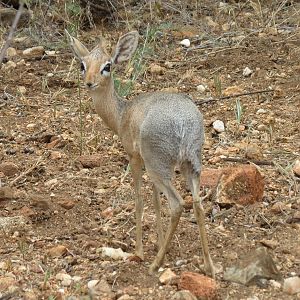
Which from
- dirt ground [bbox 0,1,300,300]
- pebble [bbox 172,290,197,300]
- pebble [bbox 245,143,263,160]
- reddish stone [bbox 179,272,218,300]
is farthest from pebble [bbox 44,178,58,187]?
pebble [bbox 172,290,197,300]

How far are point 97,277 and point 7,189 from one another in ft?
4.80

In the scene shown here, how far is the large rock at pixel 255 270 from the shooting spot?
436 cm

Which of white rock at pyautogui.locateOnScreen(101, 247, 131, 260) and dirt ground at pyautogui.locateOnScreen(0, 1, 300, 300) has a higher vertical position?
white rock at pyautogui.locateOnScreen(101, 247, 131, 260)

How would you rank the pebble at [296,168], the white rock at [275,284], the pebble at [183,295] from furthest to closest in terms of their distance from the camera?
1. the pebble at [296,168]
2. the white rock at [275,284]
3. the pebble at [183,295]

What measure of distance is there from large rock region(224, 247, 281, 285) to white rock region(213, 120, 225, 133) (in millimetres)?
2510

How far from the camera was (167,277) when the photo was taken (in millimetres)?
4453

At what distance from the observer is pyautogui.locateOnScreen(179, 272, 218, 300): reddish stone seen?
166 inches

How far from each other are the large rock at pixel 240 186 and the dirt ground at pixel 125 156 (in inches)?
3.0

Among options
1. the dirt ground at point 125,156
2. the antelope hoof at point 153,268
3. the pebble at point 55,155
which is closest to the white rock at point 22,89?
the dirt ground at point 125,156

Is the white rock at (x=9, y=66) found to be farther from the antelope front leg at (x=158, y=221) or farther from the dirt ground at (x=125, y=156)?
the antelope front leg at (x=158, y=221)

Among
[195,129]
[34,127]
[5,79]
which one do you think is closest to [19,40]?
[5,79]

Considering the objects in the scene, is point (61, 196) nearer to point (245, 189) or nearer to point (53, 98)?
point (245, 189)

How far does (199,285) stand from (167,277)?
0.26 m

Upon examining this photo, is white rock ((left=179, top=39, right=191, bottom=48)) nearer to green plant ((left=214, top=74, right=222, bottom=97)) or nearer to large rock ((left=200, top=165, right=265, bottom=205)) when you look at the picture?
green plant ((left=214, top=74, right=222, bottom=97))
